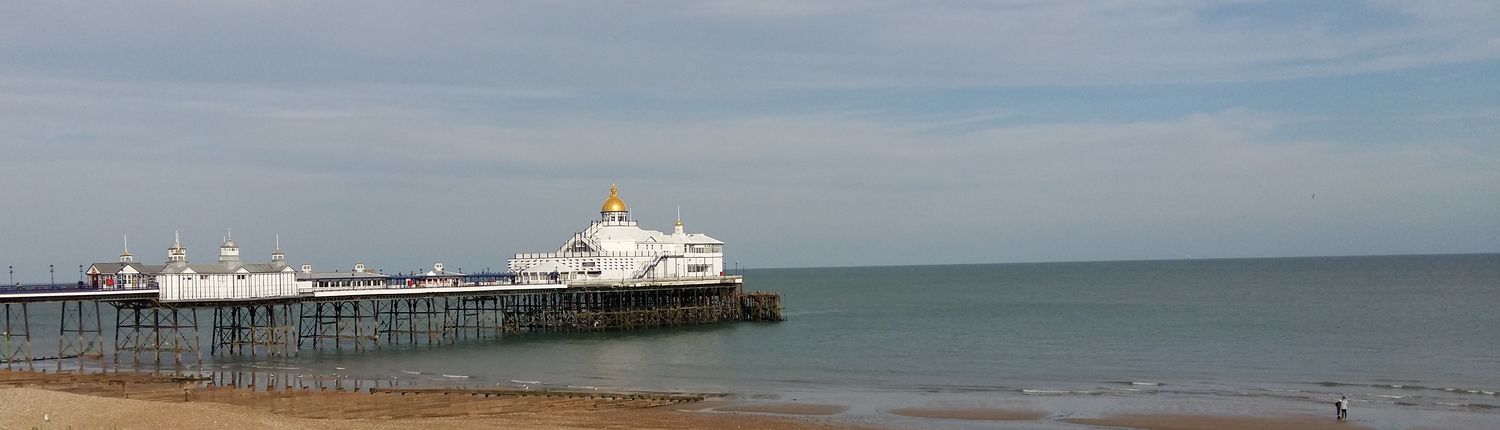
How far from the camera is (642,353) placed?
58.6 metres

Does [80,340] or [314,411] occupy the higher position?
[80,340]

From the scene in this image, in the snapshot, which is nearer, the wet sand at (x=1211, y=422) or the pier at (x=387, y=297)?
the wet sand at (x=1211, y=422)

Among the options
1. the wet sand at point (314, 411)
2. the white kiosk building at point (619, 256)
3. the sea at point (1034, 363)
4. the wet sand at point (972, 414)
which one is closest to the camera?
the wet sand at point (314, 411)

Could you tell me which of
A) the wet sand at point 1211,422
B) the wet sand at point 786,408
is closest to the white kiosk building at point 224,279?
the wet sand at point 786,408

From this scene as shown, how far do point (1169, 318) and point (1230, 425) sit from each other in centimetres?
5029

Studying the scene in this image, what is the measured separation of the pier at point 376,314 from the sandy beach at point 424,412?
1403 cm

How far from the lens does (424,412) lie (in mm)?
34344

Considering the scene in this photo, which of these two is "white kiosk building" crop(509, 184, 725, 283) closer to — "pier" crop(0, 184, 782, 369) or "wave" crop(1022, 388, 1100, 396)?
"pier" crop(0, 184, 782, 369)

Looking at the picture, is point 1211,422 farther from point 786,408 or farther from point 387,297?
point 387,297

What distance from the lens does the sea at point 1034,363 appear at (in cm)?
3934

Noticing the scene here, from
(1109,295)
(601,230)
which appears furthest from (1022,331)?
(1109,295)

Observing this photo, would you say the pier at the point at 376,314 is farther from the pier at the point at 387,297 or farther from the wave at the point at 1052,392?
the wave at the point at 1052,392

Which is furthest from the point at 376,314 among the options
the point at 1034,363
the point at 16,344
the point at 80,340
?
the point at 1034,363

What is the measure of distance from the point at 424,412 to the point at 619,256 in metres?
46.2
